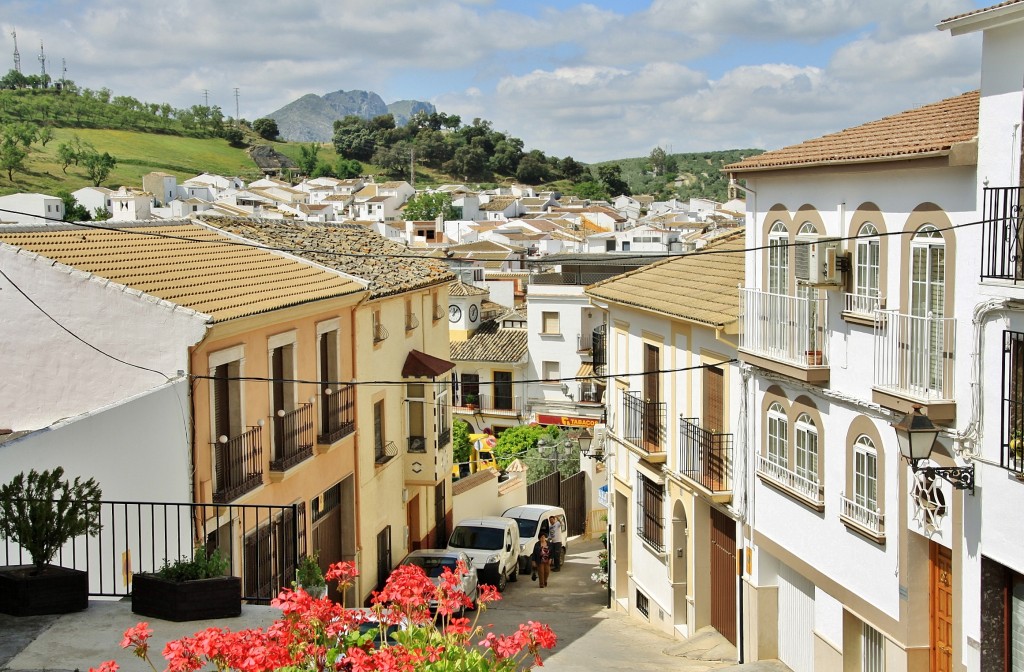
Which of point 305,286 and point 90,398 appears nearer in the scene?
point 90,398

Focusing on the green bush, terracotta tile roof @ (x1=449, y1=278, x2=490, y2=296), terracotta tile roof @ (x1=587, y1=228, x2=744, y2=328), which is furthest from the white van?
terracotta tile roof @ (x1=449, y1=278, x2=490, y2=296)

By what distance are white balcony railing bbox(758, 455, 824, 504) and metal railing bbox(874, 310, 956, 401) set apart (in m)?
2.49

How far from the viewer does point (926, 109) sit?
43.7 feet

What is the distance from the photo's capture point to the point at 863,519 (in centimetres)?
1274

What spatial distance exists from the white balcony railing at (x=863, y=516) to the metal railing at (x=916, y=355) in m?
1.64

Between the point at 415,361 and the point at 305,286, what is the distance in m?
6.72

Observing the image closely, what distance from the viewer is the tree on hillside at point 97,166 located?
11531 cm

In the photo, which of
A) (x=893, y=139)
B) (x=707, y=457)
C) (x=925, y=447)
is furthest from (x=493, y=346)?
(x=925, y=447)

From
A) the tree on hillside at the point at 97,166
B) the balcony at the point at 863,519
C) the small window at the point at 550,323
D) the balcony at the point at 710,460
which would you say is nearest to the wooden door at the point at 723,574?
the balcony at the point at 710,460

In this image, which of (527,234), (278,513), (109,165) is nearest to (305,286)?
(278,513)

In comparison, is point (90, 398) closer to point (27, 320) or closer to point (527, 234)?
point (27, 320)

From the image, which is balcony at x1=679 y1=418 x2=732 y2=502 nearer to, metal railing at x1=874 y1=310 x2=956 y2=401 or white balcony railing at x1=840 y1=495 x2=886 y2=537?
white balcony railing at x1=840 y1=495 x2=886 y2=537

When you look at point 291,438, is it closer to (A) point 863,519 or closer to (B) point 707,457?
(B) point 707,457

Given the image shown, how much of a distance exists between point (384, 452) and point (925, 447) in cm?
1449
